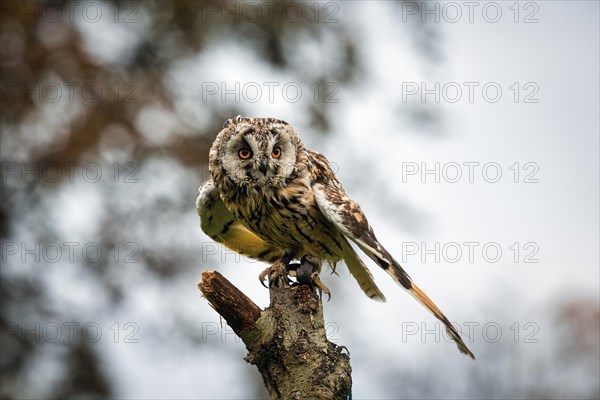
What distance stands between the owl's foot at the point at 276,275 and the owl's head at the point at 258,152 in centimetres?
55

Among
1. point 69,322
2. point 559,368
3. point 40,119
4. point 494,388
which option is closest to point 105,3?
point 40,119

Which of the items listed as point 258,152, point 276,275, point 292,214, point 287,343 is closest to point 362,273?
point 292,214

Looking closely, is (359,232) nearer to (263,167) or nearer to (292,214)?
(292,214)

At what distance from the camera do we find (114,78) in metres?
11.4

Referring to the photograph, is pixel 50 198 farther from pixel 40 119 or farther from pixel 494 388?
pixel 494 388

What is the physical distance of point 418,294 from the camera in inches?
217

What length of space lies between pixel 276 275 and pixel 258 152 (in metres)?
0.87

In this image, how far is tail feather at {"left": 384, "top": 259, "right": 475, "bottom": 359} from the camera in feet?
16.8

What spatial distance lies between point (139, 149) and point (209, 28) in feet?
5.72

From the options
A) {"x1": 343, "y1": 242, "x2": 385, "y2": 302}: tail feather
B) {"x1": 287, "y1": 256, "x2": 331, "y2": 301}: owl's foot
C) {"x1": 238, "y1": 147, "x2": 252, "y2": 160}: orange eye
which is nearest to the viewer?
{"x1": 287, "y1": 256, "x2": 331, "y2": 301}: owl's foot

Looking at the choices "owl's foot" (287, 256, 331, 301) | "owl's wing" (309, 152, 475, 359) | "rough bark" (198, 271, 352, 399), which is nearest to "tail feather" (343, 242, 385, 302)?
"owl's wing" (309, 152, 475, 359)

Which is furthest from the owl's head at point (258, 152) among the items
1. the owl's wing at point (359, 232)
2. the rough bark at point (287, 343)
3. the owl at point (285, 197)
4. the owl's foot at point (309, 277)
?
the rough bark at point (287, 343)

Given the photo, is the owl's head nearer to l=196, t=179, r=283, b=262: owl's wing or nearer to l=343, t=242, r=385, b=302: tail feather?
l=196, t=179, r=283, b=262: owl's wing

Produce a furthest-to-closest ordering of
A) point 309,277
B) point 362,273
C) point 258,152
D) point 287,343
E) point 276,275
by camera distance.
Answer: point 362,273 < point 258,152 < point 276,275 < point 309,277 < point 287,343
